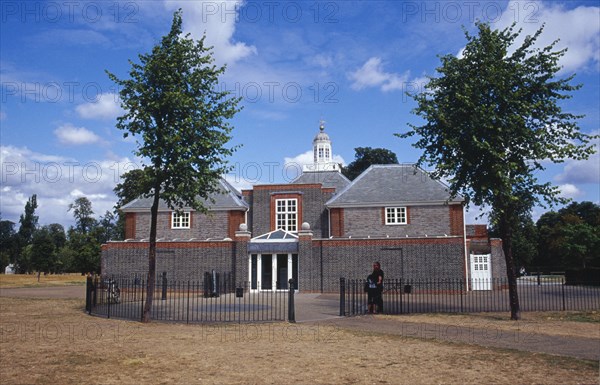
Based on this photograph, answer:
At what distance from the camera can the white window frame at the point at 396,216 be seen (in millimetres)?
34969

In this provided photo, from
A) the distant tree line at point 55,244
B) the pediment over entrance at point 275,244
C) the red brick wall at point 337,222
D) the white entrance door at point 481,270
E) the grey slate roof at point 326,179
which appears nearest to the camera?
the pediment over entrance at point 275,244

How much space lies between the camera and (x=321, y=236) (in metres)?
37.0

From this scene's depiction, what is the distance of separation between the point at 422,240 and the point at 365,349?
2109 centimetres

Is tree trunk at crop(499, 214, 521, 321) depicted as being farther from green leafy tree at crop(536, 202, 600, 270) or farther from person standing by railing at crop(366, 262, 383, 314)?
green leafy tree at crop(536, 202, 600, 270)

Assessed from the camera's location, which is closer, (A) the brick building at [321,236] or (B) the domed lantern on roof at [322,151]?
(A) the brick building at [321,236]

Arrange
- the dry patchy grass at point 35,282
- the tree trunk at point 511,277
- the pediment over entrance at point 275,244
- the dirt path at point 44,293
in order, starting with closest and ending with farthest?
1. the tree trunk at point 511,277
2. the dirt path at point 44,293
3. the pediment over entrance at point 275,244
4. the dry patchy grass at point 35,282

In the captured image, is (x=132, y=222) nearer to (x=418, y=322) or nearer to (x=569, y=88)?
(x=418, y=322)

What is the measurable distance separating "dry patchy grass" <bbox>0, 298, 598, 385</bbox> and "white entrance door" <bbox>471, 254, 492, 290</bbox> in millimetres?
21590

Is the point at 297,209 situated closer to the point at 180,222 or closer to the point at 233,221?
the point at 233,221

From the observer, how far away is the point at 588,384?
7684 millimetres

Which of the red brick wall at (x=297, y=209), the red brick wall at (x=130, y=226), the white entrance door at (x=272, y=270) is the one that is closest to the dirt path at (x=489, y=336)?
the white entrance door at (x=272, y=270)

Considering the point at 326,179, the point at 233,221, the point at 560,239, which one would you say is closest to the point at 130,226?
the point at 233,221

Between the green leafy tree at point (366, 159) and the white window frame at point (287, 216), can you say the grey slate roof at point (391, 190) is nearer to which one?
the white window frame at point (287, 216)

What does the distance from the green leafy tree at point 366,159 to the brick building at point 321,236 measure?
3061 centimetres
